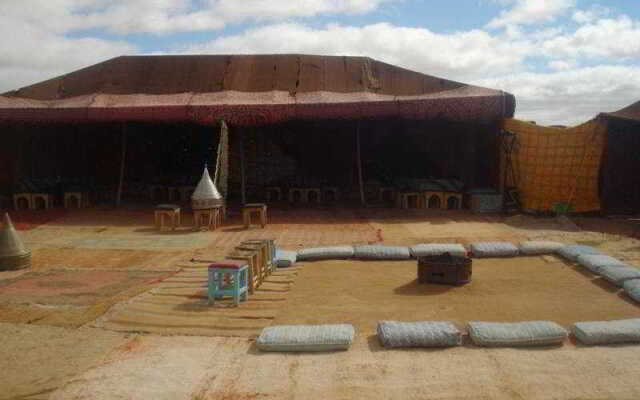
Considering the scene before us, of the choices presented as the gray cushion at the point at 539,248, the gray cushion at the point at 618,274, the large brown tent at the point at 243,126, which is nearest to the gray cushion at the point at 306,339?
the gray cushion at the point at 618,274

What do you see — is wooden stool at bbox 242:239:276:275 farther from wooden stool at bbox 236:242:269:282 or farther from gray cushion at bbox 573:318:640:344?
gray cushion at bbox 573:318:640:344

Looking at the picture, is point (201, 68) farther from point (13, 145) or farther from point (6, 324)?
point (6, 324)

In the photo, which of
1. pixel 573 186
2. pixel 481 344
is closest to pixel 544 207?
pixel 573 186

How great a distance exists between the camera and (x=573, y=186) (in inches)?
525

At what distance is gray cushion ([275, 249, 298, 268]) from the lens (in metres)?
9.33

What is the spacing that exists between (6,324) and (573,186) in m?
11.8

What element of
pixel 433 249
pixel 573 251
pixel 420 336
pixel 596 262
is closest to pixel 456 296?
pixel 420 336

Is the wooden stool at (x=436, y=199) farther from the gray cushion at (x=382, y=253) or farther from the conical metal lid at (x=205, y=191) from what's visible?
the conical metal lid at (x=205, y=191)

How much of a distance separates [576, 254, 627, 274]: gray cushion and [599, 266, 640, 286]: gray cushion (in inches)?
6.0

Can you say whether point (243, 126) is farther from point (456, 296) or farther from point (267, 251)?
point (456, 296)

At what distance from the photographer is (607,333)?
562 centimetres

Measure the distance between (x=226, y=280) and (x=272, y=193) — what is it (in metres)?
9.99

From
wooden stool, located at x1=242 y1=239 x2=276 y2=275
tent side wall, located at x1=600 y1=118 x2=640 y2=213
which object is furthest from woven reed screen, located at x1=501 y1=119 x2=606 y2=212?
wooden stool, located at x1=242 y1=239 x2=276 y2=275

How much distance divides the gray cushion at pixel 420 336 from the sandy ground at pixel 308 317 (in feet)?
0.34
